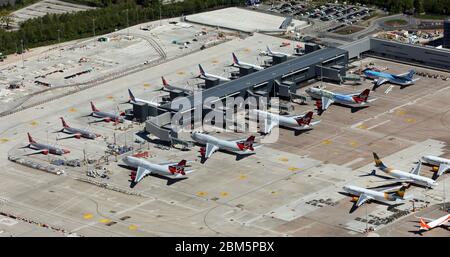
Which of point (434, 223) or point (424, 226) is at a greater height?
point (434, 223)

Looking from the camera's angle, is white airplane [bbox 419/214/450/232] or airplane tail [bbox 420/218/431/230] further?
white airplane [bbox 419/214/450/232]

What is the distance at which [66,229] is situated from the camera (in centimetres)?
19838

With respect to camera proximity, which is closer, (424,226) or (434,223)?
(424,226)

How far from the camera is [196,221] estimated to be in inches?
7864

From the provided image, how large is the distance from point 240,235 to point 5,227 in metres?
42.7

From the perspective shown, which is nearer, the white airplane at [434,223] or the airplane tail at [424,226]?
the airplane tail at [424,226]
